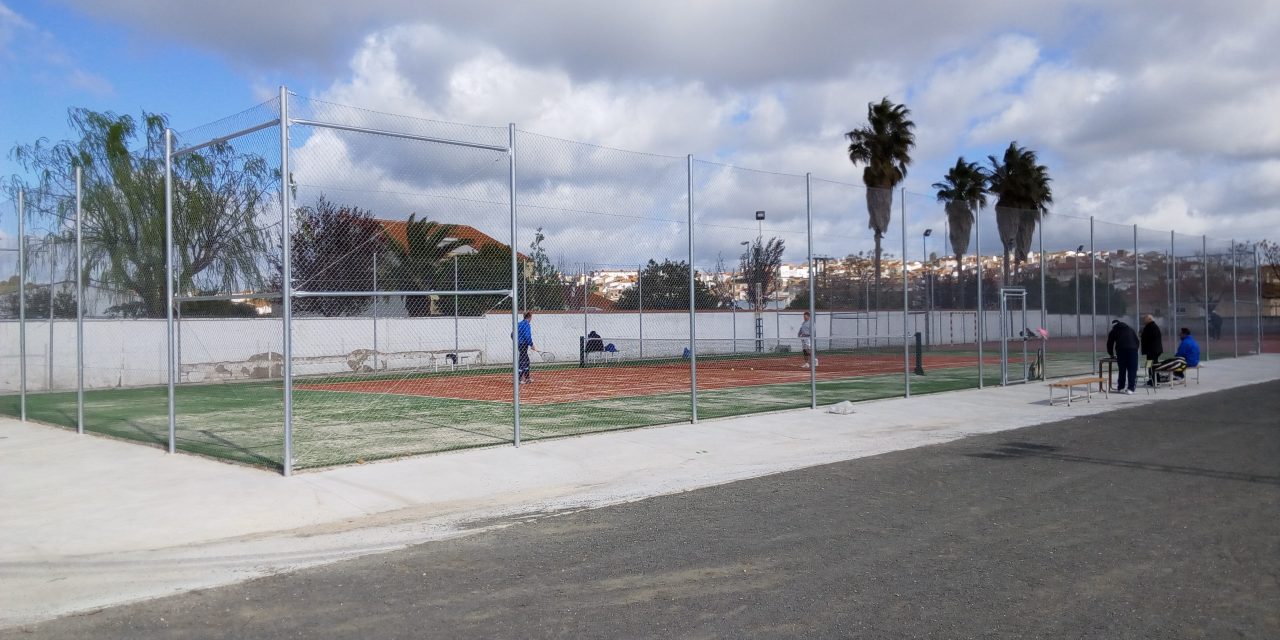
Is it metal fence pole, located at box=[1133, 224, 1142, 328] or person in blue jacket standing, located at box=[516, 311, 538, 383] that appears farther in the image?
metal fence pole, located at box=[1133, 224, 1142, 328]

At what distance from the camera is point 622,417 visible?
14.5 m

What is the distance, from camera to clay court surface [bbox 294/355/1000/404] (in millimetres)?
17797

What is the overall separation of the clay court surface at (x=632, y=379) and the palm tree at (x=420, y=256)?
5.67 m

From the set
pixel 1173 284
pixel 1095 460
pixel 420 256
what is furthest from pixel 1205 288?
pixel 420 256

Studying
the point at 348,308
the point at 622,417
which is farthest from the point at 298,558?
the point at 622,417

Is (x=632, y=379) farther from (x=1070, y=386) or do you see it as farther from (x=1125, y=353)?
(x=1125, y=353)

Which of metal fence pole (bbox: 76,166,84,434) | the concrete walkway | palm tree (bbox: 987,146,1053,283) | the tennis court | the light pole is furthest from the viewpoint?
palm tree (bbox: 987,146,1053,283)

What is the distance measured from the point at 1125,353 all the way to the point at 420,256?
581 inches

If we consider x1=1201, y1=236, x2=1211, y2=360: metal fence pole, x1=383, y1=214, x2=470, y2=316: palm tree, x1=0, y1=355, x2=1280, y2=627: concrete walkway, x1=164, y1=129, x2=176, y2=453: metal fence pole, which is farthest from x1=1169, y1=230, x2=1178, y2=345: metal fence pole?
x1=164, y1=129, x2=176, y2=453: metal fence pole

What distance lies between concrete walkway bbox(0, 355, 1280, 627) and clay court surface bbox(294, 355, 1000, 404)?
532 centimetres

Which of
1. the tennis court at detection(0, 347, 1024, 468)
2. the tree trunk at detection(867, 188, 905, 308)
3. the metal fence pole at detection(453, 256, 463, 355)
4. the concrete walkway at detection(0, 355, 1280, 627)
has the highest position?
the tree trunk at detection(867, 188, 905, 308)

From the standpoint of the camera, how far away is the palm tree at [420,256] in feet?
35.9

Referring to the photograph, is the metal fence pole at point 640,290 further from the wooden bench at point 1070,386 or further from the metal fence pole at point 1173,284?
the metal fence pole at point 1173,284

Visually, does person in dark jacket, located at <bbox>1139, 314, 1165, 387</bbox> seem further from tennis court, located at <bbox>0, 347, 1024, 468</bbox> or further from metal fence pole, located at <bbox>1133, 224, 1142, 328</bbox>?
metal fence pole, located at <bbox>1133, 224, 1142, 328</bbox>
